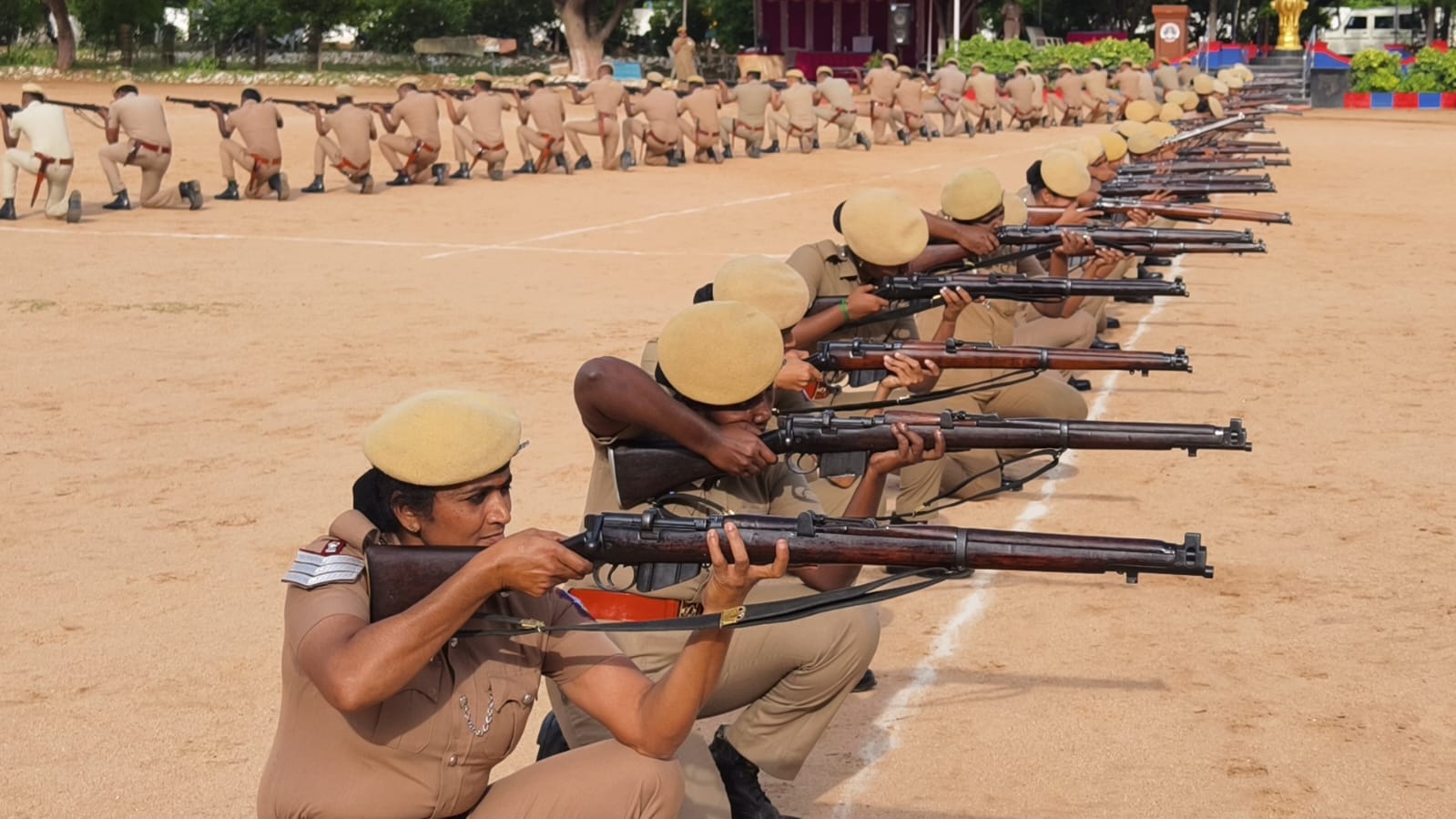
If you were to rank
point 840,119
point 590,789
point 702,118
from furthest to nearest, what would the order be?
point 840,119
point 702,118
point 590,789

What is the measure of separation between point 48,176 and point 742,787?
16.3 meters

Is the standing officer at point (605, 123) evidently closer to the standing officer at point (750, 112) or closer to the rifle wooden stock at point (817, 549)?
the standing officer at point (750, 112)

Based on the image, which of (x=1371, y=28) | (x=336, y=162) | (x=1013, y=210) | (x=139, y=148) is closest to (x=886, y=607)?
(x=1013, y=210)

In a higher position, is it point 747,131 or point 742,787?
point 747,131

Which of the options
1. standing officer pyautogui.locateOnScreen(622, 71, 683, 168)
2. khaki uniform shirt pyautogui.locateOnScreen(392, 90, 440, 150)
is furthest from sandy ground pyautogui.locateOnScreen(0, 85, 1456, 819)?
standing officer pyautogui.locateOnScreen(622, 71, 683, 168)

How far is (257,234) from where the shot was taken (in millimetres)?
18625

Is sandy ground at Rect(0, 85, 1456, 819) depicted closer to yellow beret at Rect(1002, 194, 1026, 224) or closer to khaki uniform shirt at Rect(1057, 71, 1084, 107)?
yellow beret at Rect(1002, 194, 1026, 224)

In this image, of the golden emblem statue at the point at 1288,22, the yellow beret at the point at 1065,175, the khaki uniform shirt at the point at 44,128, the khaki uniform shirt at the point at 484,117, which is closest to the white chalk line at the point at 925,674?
the yellow beret at the point at 1065,175

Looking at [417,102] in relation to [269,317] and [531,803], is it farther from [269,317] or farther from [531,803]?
[531,803]

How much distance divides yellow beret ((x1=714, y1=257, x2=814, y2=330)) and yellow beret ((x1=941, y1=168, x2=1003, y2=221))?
322cm

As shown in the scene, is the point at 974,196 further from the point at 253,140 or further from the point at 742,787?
the point at 253,140

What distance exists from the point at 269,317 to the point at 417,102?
10.6 m

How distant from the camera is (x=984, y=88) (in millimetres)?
38281

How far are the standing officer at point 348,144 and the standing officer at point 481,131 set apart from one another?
1950 millimetres
